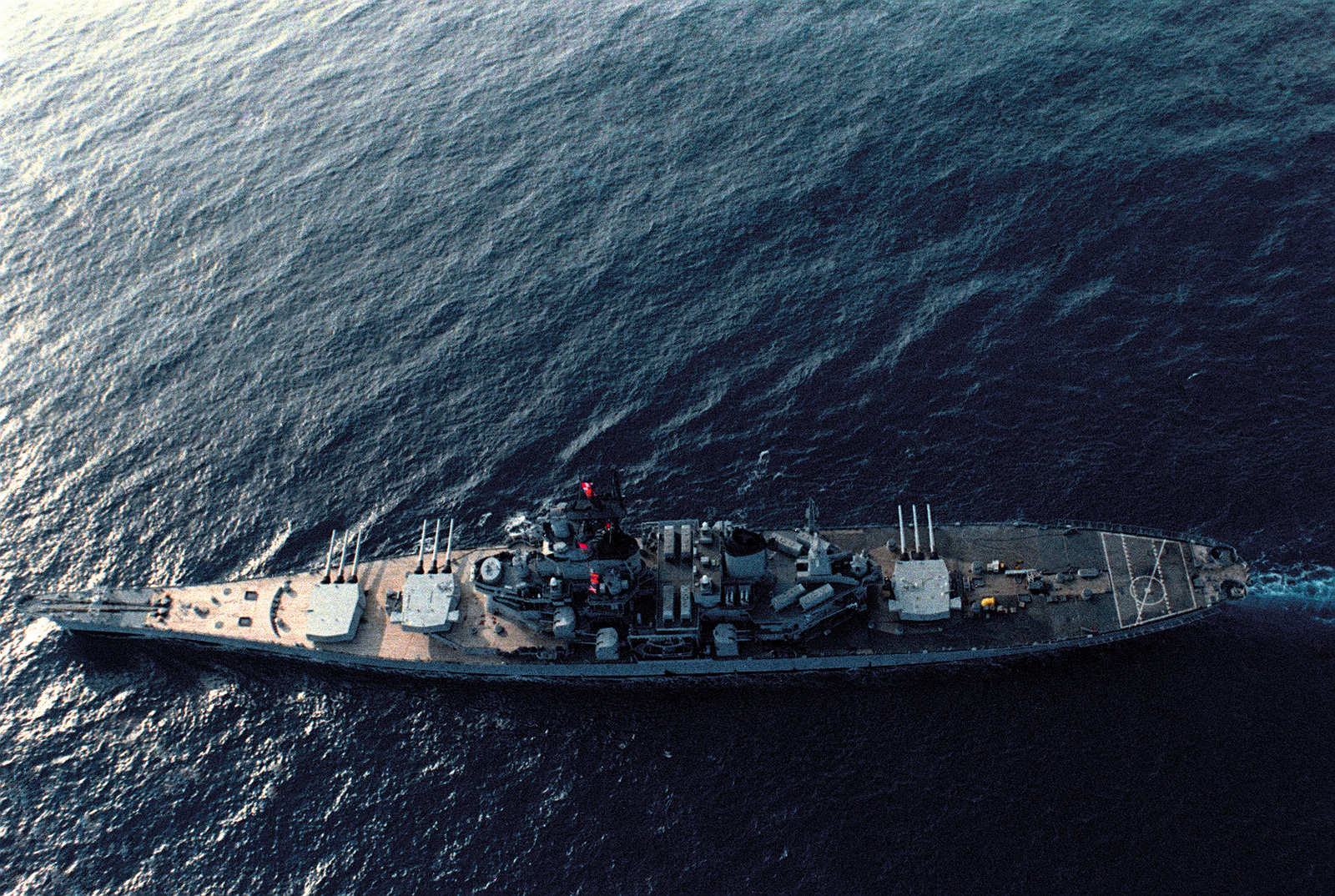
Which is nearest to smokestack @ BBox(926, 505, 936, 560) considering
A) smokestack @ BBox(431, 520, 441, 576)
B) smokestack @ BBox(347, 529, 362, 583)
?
smokestack @ BBox(431, 520, 441, 576)

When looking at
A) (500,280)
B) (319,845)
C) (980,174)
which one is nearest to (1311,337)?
(980,174)

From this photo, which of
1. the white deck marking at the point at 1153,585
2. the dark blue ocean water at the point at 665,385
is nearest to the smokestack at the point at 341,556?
the dark blue ocean water at the point at 665,385

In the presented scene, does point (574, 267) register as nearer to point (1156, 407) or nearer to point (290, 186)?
point (290, 186)

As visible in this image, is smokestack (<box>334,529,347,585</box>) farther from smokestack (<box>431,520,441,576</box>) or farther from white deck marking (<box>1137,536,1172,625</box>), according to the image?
white deck marking (<box>1137,536,1172,625</box>)

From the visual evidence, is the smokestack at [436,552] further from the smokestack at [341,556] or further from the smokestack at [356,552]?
the smokestack at [341,556]

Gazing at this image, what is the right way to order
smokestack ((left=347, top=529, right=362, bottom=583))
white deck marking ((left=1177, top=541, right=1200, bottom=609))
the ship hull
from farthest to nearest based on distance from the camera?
1. smokestack ((left=347, top=529, right=362, bottom=583))
2. the ship hull
3. white deck marking ((left=1177, top=541, right=1200, bottom=609))
